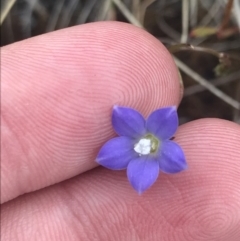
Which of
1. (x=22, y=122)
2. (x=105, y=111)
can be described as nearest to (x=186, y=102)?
(x=105, y=111)

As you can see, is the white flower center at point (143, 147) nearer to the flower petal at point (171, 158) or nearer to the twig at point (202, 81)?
the flower petal at point (171, 158)

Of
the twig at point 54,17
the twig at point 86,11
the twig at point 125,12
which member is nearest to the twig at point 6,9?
the twig at point 54,17

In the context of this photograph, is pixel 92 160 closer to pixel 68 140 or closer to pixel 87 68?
pixel 68 140

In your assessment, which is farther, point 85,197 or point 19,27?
point 19,27

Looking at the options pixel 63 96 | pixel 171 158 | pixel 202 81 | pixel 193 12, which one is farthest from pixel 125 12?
pixel 171 158

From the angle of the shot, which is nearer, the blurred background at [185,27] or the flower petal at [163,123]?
the flower petal at [163,123]

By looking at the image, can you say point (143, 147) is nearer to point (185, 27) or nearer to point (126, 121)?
point (126, 121)

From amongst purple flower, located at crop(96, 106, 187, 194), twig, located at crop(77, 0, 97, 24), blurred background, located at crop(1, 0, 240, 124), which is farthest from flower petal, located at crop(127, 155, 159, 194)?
twig, located at crop(77, 0, 97, 24)
